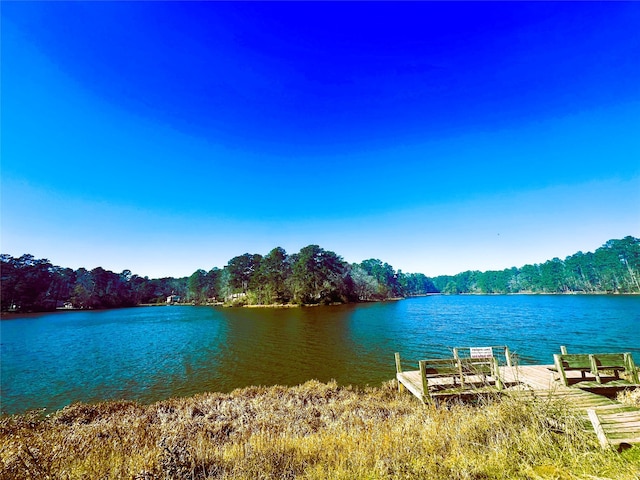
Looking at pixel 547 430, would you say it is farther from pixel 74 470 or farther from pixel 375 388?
pixel 375 388

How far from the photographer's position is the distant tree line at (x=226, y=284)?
85.7m

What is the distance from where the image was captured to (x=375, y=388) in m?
14.9

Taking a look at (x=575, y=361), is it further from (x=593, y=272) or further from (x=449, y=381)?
(x=593, y=272)

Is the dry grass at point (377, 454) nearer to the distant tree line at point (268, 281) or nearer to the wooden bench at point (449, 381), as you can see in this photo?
the wooden bench at point (449, 381)

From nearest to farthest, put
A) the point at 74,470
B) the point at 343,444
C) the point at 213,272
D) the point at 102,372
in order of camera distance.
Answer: the point at 74,470, the point at 343,444, the point at 102,372, the point at 213,272

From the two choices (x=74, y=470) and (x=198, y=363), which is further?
(x=198, y=363)

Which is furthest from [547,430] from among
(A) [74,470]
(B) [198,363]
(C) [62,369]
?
(C) [62,369]

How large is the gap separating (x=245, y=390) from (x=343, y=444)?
10.8m

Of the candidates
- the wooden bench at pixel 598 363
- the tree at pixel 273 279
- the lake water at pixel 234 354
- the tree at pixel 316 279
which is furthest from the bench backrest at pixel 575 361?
the tree at pixel 273 279

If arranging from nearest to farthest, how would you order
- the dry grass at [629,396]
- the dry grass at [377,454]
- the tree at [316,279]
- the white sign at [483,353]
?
the dry grass at [377,454] < the dry grass at [629,396] < the white sign at [483,353] < the tree at [316,279]

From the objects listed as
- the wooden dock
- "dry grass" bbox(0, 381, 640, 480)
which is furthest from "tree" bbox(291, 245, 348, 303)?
"dry grass" bbox(0, 381, 640, 480)

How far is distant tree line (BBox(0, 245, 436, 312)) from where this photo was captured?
8569 cm

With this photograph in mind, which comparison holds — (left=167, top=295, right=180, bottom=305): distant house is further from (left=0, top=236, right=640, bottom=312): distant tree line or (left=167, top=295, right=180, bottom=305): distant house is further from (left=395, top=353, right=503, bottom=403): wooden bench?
(left=395, top=353, right=503, bottom=403): wooden bench

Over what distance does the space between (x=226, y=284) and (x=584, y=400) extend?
366 feet
